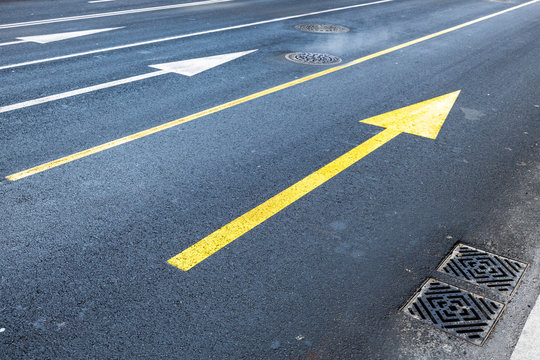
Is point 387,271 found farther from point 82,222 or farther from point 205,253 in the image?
point 82,222

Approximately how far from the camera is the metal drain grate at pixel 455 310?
348cm

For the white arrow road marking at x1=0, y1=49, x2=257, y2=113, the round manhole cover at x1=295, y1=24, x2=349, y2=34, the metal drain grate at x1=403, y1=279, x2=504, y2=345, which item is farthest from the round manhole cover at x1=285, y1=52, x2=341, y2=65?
the metal drain grate at x1=403, y1=279, x2=504, y2=345

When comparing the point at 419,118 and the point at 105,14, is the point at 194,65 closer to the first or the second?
the point at 419,118

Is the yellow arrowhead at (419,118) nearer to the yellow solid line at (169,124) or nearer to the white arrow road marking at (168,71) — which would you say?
the yellow solid line at (169,124)

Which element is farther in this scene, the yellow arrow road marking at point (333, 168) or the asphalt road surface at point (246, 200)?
the yellow arrow road marking at point (333, 168)

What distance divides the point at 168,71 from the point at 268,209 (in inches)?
193

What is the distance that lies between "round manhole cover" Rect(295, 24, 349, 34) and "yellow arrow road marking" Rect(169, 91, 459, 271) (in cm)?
525

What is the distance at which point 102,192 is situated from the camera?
487cm

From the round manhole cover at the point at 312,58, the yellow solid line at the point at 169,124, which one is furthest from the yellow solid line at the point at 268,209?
the round manhole cover at the point at 312,58

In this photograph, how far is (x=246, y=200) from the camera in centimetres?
490

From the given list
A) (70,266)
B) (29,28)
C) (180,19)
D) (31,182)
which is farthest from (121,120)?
(180,19)

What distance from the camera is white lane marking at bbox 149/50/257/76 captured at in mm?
8922

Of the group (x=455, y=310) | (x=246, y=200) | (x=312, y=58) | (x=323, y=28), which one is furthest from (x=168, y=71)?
(x=455, y=310)

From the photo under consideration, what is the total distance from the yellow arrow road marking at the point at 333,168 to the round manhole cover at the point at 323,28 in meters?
5.25
